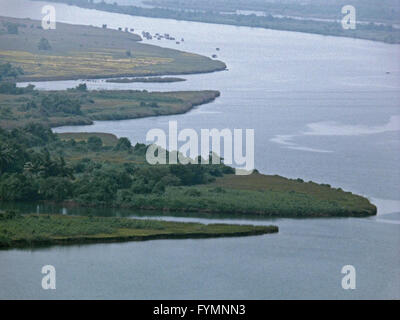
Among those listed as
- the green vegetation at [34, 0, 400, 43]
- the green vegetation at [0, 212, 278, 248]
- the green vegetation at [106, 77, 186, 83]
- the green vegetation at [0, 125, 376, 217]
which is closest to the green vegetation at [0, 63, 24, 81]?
the green vegetation at [106, 77, 186, 83]

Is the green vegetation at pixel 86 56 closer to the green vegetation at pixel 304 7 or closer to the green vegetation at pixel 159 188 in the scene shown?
the green vegetation at pixel 159 188

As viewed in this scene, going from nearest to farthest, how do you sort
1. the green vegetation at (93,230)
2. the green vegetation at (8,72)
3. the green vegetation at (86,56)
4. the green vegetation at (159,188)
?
1. the green vegetation at (93,230)
2. the green vegetation at (159,188)
3. the green vegetation at (8,72)
4. the green vegetation at (86,56)

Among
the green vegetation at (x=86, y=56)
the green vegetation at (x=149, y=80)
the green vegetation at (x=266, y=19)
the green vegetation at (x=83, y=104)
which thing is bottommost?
the green vegetation at (x=266, y=19)

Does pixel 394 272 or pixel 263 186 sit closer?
pixel 394 272

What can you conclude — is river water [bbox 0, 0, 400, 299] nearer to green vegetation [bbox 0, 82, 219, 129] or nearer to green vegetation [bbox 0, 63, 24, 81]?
green vegetation [bbox 0, 82, 219, 129]

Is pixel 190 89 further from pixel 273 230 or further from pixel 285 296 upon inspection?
pixel 285 296

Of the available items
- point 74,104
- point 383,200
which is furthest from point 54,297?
point 74,104

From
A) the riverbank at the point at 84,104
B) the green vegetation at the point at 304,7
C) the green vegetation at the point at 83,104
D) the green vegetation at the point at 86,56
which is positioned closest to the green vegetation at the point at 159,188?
the riverbank at the point at 84,104
